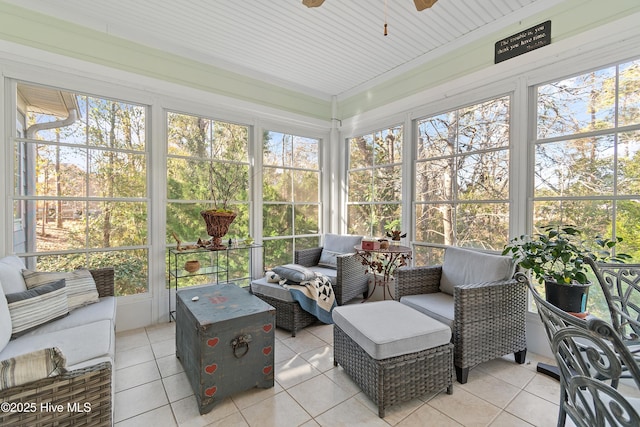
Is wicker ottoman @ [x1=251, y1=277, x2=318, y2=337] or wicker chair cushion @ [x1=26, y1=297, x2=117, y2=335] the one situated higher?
wicker chair cushion @ [x1=26, y1=297, x2=117, y2=335]

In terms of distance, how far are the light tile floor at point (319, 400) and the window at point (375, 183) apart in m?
1.91

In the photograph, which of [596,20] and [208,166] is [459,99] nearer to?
[596,20]

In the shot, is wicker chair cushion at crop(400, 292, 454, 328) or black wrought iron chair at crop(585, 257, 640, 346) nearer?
black wrought iron chair at crop(585, 257, 640, 346)

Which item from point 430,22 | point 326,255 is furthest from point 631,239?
point 326,255

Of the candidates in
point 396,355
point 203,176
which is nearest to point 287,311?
point 396,355

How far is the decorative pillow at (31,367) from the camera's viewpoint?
1.07 m

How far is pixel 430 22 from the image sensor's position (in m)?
2.62

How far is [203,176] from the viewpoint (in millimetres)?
3320

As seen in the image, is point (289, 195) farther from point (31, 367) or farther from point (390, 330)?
point (31, 367)

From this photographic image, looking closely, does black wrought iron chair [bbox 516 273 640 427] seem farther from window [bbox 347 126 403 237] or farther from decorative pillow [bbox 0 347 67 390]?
window [bbox 347 126 403 237]

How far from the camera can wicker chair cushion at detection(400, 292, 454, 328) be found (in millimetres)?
2084

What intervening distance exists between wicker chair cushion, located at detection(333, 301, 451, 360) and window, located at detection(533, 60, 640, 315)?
4.68 ft

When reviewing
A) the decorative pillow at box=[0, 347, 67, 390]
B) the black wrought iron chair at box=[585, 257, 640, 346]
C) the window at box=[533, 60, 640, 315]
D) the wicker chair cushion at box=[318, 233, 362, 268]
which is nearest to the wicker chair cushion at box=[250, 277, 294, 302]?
the wicker chair cushion at box=[318, 233, 362, 268]

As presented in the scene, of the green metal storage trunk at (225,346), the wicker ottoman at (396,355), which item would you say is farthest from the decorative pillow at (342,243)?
the green metal storage trunk at (225,346)
